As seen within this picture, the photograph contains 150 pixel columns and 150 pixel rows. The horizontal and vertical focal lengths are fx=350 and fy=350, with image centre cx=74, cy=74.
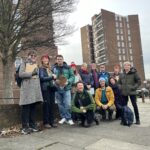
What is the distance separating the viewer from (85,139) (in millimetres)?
7984

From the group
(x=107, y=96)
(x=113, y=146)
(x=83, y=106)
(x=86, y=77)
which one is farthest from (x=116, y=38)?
(x=113, y=146)

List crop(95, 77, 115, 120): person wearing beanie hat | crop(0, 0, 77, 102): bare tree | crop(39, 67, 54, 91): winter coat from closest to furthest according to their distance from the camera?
crop(39, 67, 54, 91): winter coat
crop(95, 77, 115, 120): person wearing beanie hat
crop(0, 0, 77, 102): bare tree

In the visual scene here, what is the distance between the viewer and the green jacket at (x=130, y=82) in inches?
389

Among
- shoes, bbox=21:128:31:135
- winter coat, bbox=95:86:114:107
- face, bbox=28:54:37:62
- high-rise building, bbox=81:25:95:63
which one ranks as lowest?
shoes, bbox=21:128:31:135

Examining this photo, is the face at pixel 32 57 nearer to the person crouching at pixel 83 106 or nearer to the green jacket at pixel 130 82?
the person crouching at pixel 83 106

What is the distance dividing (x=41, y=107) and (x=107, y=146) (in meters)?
3.21

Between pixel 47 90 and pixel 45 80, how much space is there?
0.30 metres

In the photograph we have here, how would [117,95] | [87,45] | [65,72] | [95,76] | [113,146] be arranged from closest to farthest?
[113,146]
[65,72]
[117,95]
[95,76]
[87,45]

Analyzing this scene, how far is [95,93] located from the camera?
416 inches

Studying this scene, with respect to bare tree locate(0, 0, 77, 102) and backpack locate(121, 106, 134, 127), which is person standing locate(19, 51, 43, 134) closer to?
backpack locate(121, 106, 134, 127)

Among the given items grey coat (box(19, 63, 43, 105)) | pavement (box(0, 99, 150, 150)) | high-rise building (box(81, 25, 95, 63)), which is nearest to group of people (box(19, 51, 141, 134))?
grey coat (box(19, 63, 43, 105))

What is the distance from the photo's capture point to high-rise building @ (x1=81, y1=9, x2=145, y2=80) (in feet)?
430

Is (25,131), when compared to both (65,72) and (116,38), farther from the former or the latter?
(116,38)

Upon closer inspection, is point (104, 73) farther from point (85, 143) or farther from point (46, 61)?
point (85, 143)
